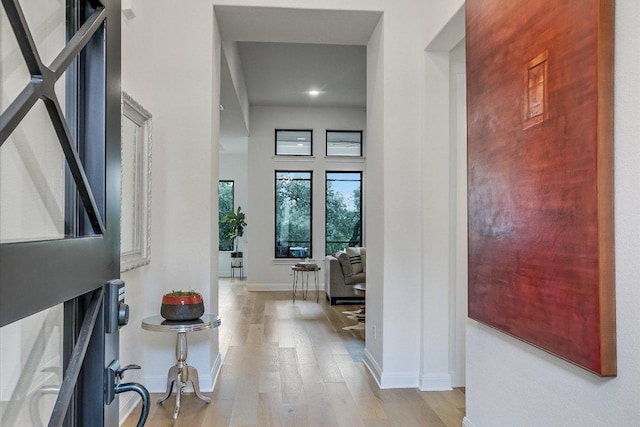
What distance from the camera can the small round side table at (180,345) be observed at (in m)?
3.03

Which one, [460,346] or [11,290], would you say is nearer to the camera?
[11,290]

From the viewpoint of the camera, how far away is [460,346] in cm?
366

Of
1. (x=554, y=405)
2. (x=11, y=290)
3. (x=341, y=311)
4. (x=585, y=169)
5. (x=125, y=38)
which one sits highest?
(x=125, y=38)

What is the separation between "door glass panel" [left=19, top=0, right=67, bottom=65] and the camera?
0.82 meters

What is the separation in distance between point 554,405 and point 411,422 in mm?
1304

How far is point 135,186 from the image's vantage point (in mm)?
3160

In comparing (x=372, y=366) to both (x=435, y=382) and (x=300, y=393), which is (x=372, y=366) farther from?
(x=300, y=393)

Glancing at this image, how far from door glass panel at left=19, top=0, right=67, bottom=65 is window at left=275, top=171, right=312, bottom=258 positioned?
26.6 ft

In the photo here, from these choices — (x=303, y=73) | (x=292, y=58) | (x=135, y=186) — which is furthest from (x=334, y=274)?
(x=135, y=186)

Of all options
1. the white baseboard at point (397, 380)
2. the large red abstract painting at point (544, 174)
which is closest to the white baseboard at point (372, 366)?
the white baseboard at point (397, 380)

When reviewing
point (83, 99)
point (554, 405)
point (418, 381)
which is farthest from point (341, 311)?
point (83, 99)

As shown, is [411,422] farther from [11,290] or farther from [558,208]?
[11,290]

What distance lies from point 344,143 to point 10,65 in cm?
856

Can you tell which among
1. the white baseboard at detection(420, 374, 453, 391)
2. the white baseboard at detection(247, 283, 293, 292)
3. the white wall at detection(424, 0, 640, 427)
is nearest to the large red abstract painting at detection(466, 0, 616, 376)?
the white wall at detection(424, 0, 640, 427)
